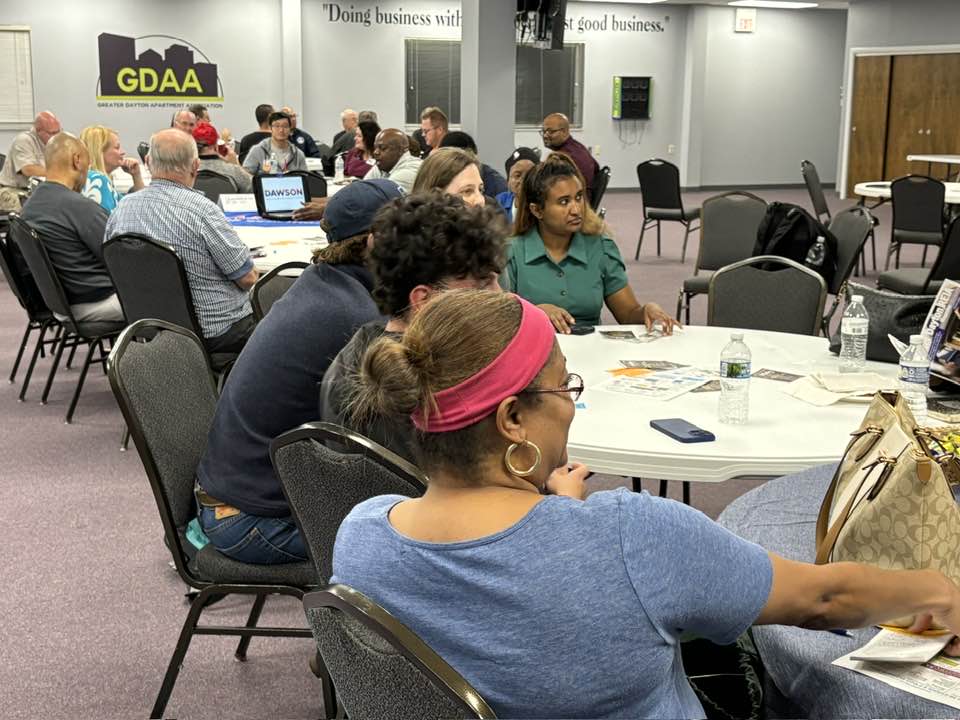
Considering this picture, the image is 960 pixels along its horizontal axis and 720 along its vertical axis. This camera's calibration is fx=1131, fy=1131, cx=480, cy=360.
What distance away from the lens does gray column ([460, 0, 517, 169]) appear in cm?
979

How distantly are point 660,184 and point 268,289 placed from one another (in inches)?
271

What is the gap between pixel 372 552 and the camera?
1.33 m

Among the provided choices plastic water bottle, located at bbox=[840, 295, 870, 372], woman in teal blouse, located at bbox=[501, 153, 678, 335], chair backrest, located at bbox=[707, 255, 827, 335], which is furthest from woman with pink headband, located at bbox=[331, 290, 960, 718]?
chair backrest, located at bbox=[707, 255, 827, 335]

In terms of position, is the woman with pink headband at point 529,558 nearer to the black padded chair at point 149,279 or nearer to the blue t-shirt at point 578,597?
the blue t-shirt at point 578,597

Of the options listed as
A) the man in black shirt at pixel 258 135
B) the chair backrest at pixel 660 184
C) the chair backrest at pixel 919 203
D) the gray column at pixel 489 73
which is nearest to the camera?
the chair backrest at pixel 919 203

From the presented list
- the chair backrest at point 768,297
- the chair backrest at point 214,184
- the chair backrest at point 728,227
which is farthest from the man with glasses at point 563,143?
the chair backrest at point 768,297

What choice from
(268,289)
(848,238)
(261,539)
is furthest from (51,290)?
(848,238)

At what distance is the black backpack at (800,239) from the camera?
5.43m

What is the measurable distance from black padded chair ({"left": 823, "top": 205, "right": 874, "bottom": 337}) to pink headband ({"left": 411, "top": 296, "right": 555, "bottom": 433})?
4190 mm

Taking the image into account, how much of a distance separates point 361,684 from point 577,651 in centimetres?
24

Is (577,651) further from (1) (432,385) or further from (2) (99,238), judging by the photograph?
(2) (99,238)

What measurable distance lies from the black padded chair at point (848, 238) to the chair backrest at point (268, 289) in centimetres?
261

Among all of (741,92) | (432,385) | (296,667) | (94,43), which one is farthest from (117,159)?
(741,92)

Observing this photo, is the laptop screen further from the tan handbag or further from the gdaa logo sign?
the gdaa logo sign
